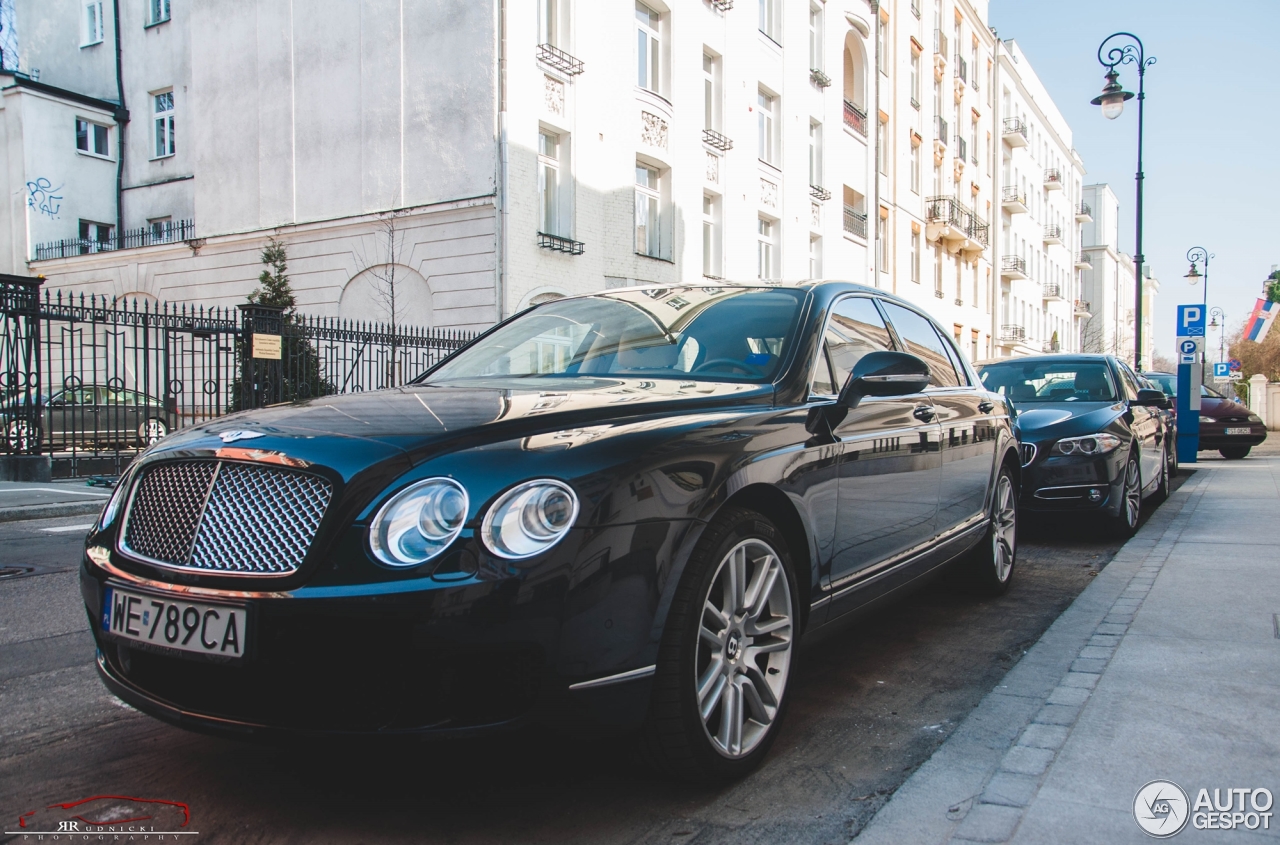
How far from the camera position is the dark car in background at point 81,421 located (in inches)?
477

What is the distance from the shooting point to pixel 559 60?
17.7 metres

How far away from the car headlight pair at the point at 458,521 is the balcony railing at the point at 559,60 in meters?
16.5

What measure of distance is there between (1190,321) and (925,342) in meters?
14.0

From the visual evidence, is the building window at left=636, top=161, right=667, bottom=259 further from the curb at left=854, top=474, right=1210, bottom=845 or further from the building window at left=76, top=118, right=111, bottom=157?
the curb at left=854, top=474, right=1210, bottom=845

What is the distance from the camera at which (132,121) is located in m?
25.5

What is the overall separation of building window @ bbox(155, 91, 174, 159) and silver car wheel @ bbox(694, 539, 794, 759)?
25931 millimetres

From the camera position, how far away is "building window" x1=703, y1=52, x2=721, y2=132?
2277 cm

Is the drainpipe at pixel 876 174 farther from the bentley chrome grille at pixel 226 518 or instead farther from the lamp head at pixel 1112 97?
the bentley chrome grille at pixel 226 518

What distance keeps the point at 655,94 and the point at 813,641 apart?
18464 mm

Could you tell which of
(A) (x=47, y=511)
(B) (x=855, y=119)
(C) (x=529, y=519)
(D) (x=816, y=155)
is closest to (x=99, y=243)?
(A) (x=47, y=511)

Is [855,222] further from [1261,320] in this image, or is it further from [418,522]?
[418,522]

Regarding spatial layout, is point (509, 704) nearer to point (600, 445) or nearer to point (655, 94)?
point (600, 445)

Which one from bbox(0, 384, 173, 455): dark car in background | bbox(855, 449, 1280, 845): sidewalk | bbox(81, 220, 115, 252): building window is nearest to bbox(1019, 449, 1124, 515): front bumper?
bbox(855, 449, 1280, 845): sidewalk
